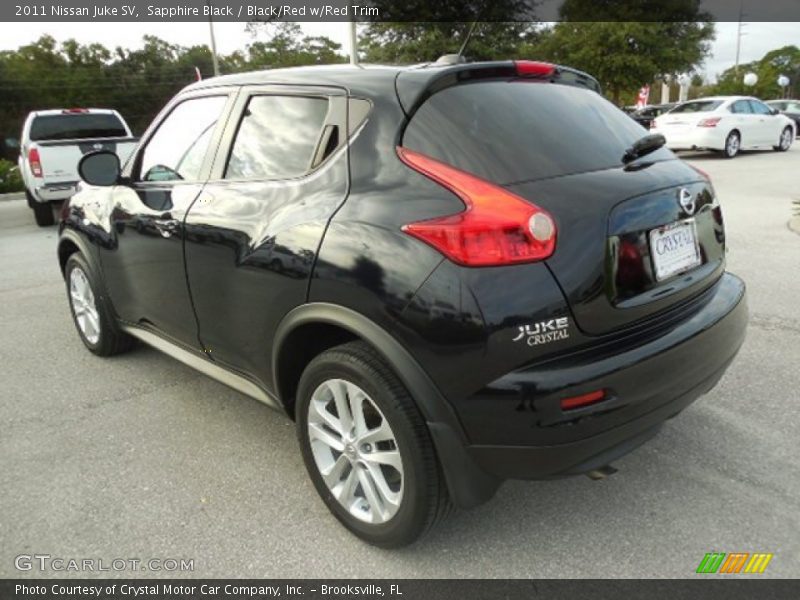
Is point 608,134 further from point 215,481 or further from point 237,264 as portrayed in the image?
point 215,481

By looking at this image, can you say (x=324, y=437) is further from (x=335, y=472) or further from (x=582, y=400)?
(x=582, y=400)

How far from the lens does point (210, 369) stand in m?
3.08

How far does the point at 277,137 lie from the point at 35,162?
9.03m

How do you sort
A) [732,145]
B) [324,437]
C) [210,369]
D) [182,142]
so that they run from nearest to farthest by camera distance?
[324,437] → [210,369] → [182,142] → [732,145]

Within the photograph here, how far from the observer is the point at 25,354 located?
4449 mm

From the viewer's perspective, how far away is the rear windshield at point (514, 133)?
6.99ft

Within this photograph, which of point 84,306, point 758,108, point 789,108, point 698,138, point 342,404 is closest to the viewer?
point 342,404

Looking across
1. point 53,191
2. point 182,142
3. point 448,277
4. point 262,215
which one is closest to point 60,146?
point 53,191

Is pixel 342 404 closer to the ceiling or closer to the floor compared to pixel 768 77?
closer to the floor

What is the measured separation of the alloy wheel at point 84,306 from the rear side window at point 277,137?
1919mm

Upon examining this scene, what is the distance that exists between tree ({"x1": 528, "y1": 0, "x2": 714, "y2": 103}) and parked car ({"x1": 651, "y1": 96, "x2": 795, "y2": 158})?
758 cm

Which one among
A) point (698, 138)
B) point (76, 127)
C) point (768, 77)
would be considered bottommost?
point (698, 138)

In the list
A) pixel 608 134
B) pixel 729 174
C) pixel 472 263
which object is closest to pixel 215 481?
pixel 472 263

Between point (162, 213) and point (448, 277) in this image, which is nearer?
point (448, 277)
